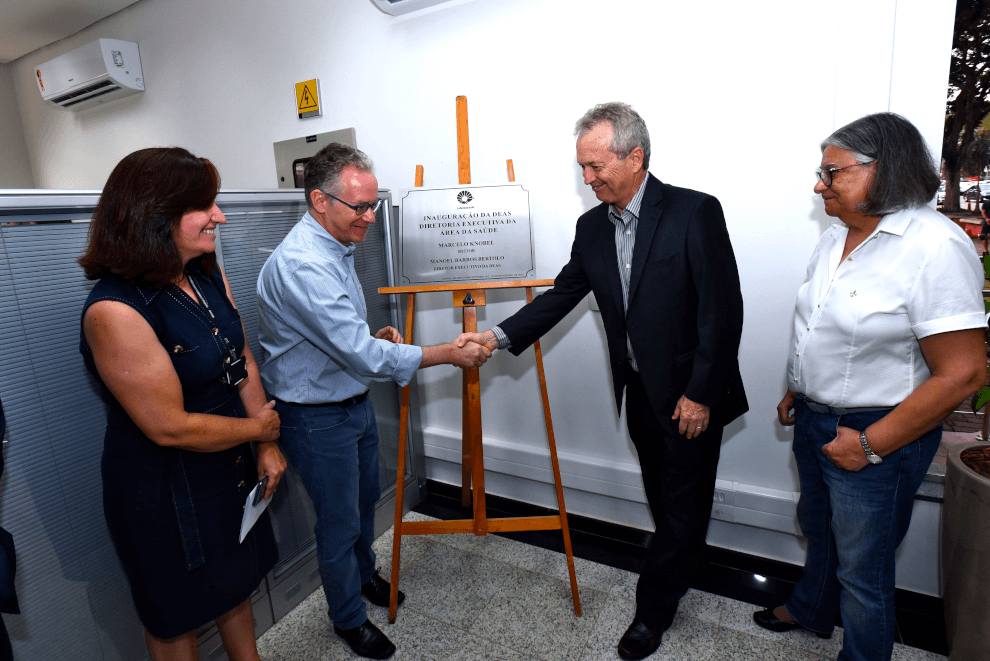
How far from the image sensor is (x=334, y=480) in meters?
1.73

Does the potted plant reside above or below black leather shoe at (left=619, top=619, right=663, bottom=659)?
above

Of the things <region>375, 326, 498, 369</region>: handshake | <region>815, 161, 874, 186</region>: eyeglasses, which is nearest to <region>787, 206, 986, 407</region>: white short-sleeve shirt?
<region>815, 161, 874, 186</region>: eyeglasses

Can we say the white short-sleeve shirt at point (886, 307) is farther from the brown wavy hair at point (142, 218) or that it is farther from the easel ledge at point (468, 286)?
the brown wavy hair at point (142, 218)

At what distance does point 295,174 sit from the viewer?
308 centimetres

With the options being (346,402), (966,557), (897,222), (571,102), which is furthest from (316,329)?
(966,557)

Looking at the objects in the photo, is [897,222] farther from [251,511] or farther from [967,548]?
[251,511]

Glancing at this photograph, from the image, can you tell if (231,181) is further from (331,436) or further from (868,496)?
(868,496)

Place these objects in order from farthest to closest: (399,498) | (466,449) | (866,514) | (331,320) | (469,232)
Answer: (466,449) < (469,232) < (399,498) < (331,320) < (866,514)

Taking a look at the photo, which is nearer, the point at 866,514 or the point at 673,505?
the point at 866,514

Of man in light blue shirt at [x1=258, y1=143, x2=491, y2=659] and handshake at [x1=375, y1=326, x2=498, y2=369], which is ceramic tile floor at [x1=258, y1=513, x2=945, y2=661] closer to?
man in light blue shirt at [x1=258, y1=143, x2=491, y2=659]

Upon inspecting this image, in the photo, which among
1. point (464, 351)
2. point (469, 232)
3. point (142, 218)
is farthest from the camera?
point (469, 232)

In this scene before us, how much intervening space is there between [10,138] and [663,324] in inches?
213

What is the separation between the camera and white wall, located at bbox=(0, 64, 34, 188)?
13.9 ft

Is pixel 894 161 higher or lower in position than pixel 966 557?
higher
